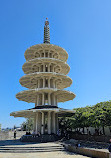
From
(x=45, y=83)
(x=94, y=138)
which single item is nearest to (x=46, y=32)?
(x=45, y=83)

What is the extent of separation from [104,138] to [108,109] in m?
5.00

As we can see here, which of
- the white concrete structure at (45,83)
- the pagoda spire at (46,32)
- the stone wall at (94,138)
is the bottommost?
the stone wall at (94,138)

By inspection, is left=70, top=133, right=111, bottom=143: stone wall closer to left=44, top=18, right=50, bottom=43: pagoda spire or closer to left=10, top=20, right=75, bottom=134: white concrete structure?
left=10, top=20, right=75, bottom=134: white concrete structure

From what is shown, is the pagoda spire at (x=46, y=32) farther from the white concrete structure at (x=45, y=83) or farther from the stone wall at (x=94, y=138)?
the stone wall at (x=94, y=138)

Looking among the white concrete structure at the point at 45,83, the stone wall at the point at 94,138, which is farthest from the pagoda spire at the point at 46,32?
the stone wall at the point at 94,138

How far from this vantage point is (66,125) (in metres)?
35.9

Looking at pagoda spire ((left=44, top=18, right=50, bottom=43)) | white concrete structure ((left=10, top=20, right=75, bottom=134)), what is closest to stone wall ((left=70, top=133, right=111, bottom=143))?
white concrete structure ((left=10, top=20, right=75, bottom=134))

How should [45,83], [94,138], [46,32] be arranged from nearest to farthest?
[94,138], [45,83], [46,32]

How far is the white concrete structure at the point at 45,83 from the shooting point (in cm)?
3047

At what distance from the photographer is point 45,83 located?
119ft

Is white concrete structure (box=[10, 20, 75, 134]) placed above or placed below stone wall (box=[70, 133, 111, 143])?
above

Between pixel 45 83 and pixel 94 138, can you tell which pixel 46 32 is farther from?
pixel 94 138

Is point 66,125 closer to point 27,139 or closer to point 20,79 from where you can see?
point 27,139

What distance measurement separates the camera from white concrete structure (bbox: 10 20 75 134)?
100.0 feet
